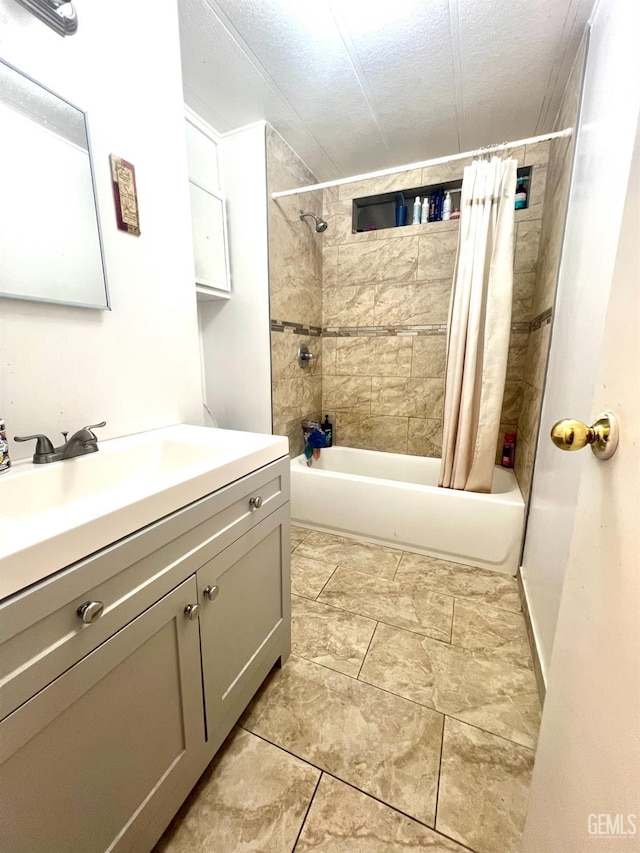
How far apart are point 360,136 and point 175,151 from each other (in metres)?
1.20

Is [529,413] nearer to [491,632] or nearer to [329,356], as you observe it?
[491,632]

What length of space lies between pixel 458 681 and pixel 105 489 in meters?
1.35

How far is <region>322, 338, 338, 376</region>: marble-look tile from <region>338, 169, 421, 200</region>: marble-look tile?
1023mm

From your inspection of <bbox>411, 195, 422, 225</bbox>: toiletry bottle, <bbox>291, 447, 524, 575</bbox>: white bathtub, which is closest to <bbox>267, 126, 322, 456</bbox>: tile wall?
<bbox>291, 447, 524, 575</bbox>: white bathtub

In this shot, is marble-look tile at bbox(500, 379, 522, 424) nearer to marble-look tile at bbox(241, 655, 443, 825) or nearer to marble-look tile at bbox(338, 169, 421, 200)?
marble-look tile at bbox(338, 169, 421, 200)

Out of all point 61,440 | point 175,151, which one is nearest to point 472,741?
point 61,440

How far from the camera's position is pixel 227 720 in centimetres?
95

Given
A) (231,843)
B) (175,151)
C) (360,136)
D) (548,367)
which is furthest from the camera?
(360,136)

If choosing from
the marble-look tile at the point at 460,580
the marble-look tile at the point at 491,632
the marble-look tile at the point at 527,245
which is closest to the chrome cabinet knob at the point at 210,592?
the marble-look tile at the point at 491,632

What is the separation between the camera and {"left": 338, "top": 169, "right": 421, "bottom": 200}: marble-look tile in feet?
7.43

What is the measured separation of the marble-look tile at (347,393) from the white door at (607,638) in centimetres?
211

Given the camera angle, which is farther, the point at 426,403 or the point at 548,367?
the point at 426,403

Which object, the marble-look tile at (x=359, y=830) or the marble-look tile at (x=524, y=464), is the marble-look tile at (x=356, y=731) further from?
the marble-look tile at (x=524, y=464)

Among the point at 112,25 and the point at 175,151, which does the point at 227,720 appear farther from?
the point at 112,25
